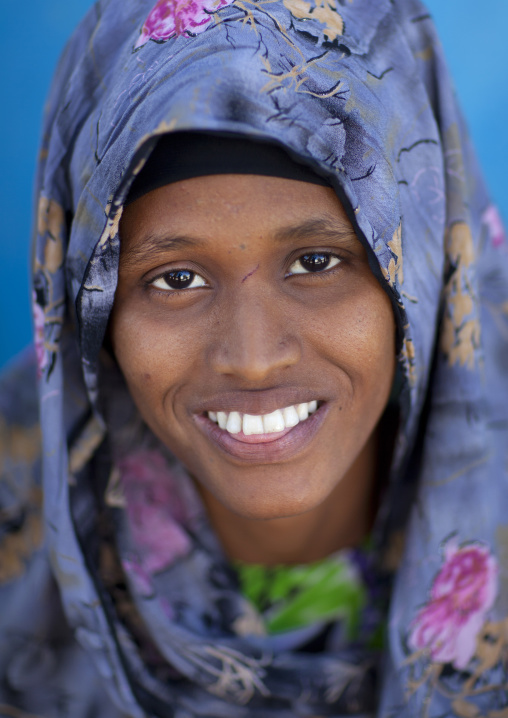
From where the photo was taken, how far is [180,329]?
1069 mm

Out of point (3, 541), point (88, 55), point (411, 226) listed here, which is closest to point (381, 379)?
point (411, 226)

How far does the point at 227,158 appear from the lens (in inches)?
Result: 37.8

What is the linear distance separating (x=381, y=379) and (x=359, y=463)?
1.24ft

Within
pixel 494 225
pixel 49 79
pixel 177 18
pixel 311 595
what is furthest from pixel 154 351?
pixel 49 79

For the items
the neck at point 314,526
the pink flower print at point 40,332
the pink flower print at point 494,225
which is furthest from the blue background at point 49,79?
the neck at point 314,526

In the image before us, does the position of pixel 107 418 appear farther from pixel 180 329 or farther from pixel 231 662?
pixel 231 662

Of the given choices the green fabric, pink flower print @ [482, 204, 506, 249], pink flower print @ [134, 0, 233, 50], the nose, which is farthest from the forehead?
the green fabric

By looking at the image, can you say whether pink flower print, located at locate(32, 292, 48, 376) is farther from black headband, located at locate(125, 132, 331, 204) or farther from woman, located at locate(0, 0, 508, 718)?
black headband, located at locate(125, 132, 331, 204)

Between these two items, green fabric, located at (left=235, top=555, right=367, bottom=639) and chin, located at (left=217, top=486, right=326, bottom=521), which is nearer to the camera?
chin, located at (left=217, top=486, right=326, bottom=521)

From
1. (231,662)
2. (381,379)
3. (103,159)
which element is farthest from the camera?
(231,662)

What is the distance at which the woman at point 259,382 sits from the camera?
0.96m

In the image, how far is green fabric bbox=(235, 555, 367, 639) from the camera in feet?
4.79

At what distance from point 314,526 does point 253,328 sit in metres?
0.66

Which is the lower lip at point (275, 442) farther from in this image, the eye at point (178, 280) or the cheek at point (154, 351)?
the eye at point (178, 280)
